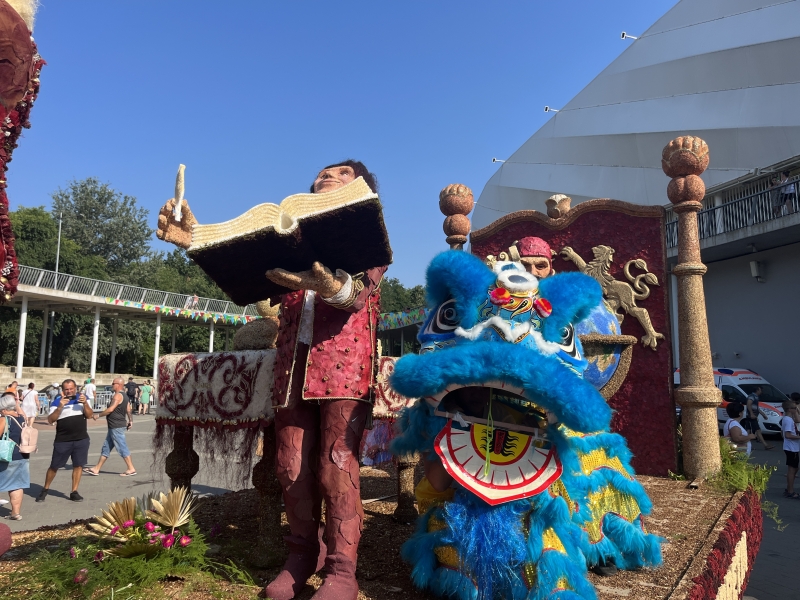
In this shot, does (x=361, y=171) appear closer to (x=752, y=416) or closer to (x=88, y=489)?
(x=88, y=489)

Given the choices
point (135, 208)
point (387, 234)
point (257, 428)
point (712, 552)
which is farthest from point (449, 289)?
point (135, 208)

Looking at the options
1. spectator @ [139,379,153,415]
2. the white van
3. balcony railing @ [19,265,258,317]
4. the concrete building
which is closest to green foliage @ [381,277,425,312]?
the concrete building

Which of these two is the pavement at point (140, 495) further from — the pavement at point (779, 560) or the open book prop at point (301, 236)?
the open book prop at point (301, 236)

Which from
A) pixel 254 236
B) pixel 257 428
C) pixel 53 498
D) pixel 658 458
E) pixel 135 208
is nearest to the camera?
pixel 254 236

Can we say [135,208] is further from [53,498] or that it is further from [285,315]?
[285,315]

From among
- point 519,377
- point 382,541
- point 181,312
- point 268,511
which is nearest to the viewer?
point 519,377

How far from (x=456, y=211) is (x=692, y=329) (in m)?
2.83

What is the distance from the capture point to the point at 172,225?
2750mm

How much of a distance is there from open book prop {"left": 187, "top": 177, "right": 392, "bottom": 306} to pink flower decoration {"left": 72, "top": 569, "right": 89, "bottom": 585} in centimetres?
143

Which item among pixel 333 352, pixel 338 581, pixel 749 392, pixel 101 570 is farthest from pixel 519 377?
pixel 749 392

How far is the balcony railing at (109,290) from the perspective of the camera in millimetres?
21812

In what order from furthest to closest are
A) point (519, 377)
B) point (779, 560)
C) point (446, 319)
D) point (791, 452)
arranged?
1. point (791, 452)
2. point (779, 560)
3. point (446, 319)
4. point (519, 377)

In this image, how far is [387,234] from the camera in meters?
2.30

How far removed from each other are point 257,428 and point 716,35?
29.9 meters
